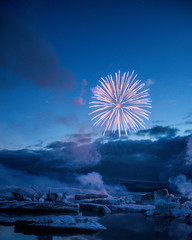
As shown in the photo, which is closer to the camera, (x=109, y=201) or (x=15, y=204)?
(x=15, y=204)

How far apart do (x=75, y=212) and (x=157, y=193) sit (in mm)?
19379

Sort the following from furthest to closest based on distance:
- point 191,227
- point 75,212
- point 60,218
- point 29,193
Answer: point 29,193
point 75,212
point 191,227
point 60,218

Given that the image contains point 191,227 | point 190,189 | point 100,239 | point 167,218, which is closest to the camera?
point 100,239

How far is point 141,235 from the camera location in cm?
1983

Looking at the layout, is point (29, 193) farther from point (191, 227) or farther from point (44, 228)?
point (191, 227)

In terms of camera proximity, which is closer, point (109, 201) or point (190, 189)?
point (109, 201)

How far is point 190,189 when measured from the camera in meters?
73.8

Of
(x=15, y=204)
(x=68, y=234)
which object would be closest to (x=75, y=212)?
(x=15, y=204)

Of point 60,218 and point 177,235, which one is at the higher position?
point 60,218

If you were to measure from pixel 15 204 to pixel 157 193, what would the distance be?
29100 mm

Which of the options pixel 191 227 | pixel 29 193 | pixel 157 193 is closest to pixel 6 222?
pixel 191 227

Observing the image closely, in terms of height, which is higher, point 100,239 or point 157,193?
point 157,193

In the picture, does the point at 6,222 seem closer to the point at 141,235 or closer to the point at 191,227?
the point at 141,235

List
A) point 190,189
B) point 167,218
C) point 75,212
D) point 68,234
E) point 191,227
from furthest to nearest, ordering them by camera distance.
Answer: point 190,189
point 75,212
point 167,218
point 191,227
point 68,234
